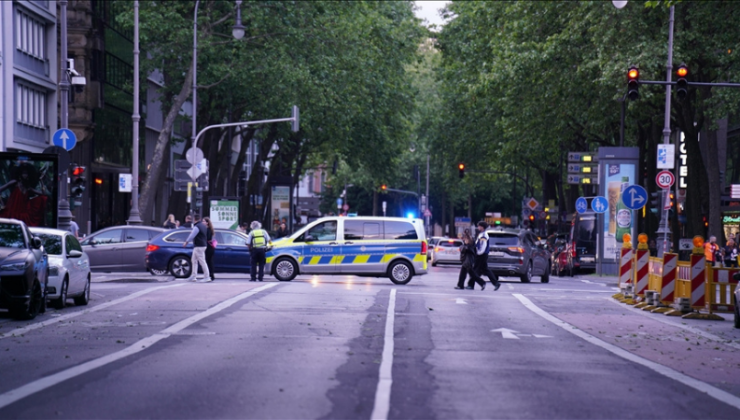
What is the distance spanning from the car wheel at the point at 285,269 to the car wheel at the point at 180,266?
268 centimetres

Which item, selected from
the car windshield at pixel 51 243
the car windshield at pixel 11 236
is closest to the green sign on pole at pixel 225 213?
the car windshield at pixel 51 243

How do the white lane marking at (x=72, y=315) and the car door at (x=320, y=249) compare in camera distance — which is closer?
the white lane marking at (x=72, y=315)

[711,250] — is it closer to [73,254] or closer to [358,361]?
[73,254]

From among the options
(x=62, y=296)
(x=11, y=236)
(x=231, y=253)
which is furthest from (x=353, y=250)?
(x=11, y=236)

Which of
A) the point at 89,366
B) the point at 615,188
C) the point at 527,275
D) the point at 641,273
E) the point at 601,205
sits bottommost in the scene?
the point at 527,275

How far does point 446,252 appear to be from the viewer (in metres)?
55.2

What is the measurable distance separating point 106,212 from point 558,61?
2656 cm

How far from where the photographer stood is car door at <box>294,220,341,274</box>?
31.2 metres

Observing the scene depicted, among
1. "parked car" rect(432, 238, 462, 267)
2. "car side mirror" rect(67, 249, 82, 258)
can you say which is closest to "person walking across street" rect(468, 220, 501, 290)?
"car side mirror" rect(67, 249, 82, 258)

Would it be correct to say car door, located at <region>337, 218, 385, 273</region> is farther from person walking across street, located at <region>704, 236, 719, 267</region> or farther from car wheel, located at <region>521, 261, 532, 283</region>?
person walking across street, located at <region>704, 236, 719, 267</region>

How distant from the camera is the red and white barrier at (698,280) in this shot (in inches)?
885

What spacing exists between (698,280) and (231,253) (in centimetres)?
1526

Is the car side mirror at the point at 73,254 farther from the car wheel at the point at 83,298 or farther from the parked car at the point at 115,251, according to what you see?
the parked car at the point at 115,251

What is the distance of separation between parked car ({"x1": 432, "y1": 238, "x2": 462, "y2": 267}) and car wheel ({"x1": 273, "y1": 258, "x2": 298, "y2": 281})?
24.3 metres
